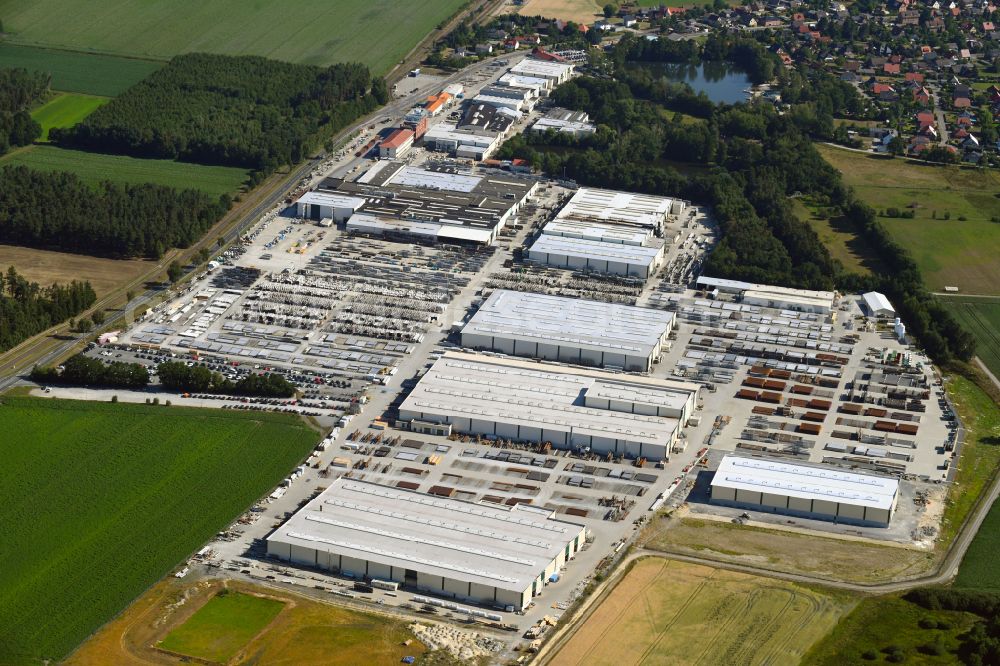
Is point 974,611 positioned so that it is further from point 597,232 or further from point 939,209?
point 939,209

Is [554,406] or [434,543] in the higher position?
[554,406]

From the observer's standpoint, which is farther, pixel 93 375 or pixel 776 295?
pixel 776 295

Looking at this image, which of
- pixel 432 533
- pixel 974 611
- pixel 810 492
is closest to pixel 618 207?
pixel 810 492

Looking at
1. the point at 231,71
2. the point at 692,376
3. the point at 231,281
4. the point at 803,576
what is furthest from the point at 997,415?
the point at 231,71

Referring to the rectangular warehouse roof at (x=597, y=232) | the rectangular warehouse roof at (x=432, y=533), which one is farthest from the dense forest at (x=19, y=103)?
the rectangular warehouse roof at (x=432, y=533)

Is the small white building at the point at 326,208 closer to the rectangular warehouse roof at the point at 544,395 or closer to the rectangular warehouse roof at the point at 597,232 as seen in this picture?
the rectangular warehouse roof at the point at 597,232

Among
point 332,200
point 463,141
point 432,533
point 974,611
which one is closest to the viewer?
point 974,611

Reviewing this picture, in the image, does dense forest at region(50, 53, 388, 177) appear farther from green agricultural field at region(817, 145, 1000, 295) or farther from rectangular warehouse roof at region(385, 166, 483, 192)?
green agricultural field at region(817, 145, 1000, 295)
